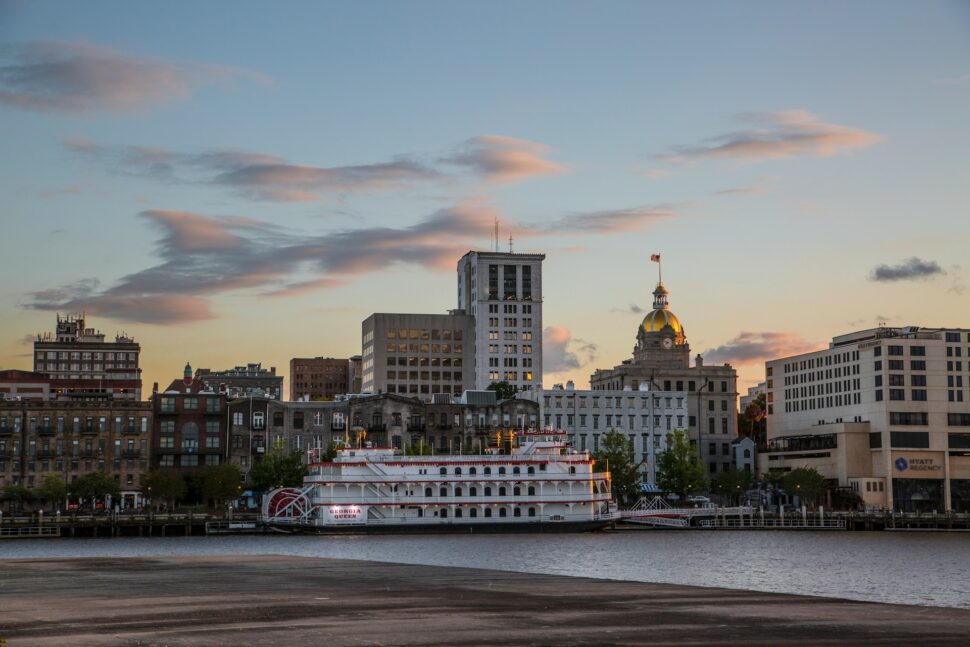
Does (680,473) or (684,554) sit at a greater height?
(680,473)

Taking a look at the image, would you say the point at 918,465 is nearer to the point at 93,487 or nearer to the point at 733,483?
the point at 733,483

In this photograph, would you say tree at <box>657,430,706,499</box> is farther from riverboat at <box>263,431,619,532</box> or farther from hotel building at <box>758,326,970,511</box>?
riverboat at <box>263,431,619,532</box>

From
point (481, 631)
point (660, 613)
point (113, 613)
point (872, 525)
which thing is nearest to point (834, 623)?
point (660, 613)

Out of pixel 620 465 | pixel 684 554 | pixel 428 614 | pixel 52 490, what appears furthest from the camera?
pixel 620 465

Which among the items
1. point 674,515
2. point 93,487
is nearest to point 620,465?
point 674,515

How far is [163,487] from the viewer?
147 metres

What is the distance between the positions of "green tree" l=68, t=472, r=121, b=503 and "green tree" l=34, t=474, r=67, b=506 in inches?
48.2

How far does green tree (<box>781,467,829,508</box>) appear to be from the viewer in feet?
566

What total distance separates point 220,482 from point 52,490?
60.5 ft

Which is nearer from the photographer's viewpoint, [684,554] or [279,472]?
[684,554]

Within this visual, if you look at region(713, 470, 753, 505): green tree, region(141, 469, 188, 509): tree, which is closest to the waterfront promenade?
region(141, 469, 188, 509): tree

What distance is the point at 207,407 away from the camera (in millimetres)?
159500

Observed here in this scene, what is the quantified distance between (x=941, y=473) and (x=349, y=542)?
95.5 meters

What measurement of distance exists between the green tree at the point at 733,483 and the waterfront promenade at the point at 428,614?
14002cm
